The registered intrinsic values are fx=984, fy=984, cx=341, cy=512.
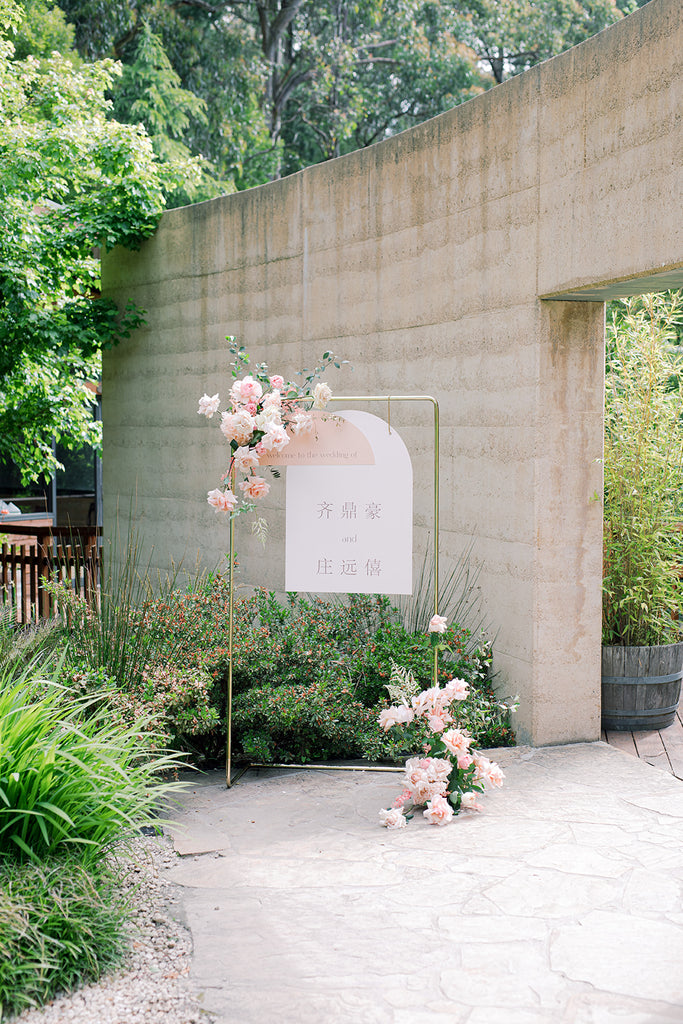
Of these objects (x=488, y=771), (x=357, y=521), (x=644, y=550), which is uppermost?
(x=357, y=521)

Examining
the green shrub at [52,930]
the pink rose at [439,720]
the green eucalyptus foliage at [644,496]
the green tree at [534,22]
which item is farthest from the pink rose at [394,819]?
the green tree at [534,22]

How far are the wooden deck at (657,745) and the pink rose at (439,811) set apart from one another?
1.30 m

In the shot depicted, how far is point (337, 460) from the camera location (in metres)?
4.77

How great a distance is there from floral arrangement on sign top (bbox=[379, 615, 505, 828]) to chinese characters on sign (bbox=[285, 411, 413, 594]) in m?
0.48

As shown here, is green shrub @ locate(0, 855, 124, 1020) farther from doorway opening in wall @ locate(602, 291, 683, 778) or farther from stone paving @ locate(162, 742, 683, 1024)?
doorway opening in wall @ locate(602, 291, 683, 778)

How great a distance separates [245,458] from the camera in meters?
4.63

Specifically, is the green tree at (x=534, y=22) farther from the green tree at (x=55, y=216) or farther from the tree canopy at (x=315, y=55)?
the green tree at (x=55, y=216)

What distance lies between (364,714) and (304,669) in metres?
0.40

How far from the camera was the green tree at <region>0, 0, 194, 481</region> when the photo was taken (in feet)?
27.7

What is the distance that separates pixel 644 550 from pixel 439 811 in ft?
7.05

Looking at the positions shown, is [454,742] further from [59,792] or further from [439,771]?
[59,792]

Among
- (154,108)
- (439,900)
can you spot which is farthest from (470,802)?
(154,108)

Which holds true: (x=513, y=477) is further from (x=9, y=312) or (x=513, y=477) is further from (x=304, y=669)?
(x=9, y=312)

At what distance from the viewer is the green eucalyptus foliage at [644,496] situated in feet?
17.9
